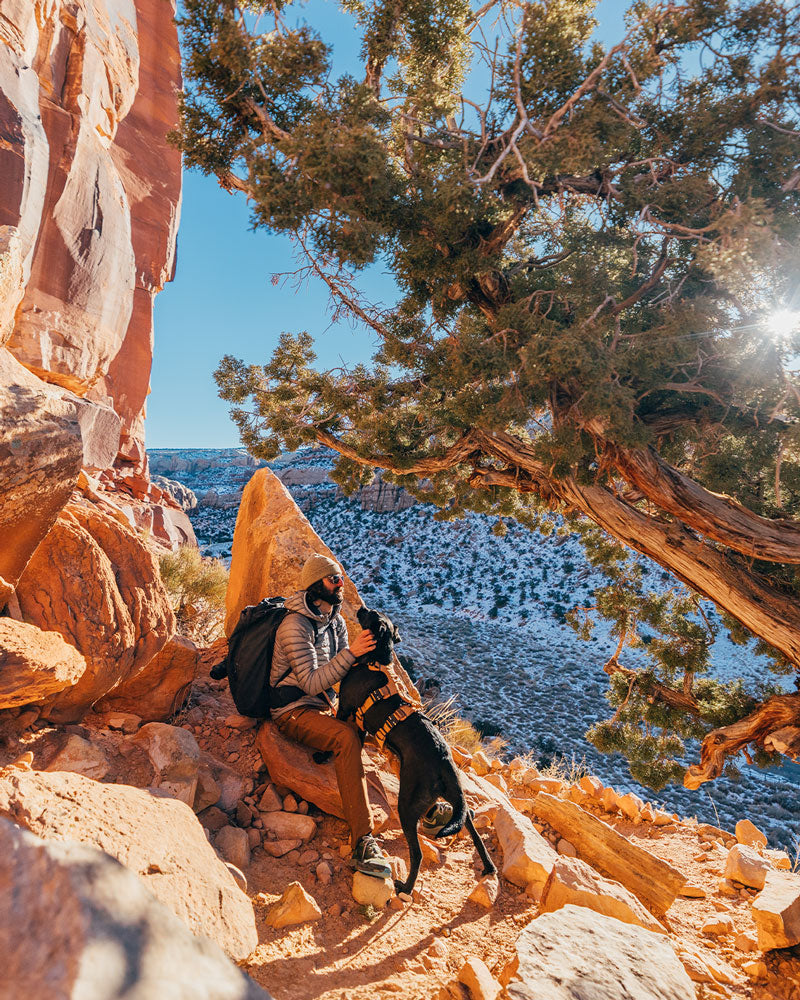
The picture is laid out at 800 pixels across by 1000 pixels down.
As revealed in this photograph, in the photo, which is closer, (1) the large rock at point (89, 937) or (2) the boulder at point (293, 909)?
(1) the large rock at point (89, 937)

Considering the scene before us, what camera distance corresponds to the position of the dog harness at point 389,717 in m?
2.99

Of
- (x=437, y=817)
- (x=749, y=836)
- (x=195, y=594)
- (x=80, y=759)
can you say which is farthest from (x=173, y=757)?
(x=195, y=594)

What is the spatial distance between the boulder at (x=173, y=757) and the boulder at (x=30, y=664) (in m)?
0.60

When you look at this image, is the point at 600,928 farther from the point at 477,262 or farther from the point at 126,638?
the point at 477,262

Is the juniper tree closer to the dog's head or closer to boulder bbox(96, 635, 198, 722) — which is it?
the dog's head

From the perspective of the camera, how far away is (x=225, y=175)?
189 inches

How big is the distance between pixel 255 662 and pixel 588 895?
2248 millimetres

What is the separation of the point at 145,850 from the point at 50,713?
129 centimetres

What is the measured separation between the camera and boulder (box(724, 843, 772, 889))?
3635 mm

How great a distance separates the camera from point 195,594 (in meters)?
8.13

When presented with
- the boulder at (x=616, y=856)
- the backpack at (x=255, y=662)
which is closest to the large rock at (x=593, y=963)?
the boulder at (x=616, y=856)

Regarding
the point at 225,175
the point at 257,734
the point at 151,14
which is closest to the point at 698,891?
the point at 257,734

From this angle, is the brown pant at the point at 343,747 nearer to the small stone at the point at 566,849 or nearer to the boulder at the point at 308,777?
the boulder at the point at 308,777

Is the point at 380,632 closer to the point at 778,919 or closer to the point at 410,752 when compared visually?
the point at 410,752
